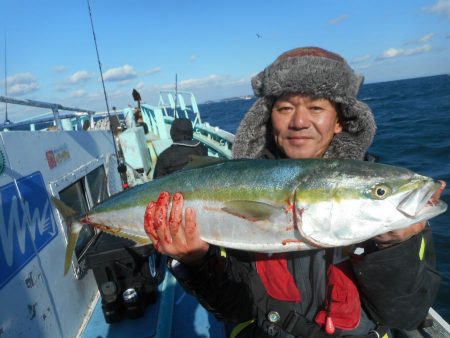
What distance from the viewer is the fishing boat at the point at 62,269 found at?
2.51 m

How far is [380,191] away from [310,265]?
669 mm

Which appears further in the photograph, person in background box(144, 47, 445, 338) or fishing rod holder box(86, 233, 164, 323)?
fishing rod holder box(86, 233, 164, 323)

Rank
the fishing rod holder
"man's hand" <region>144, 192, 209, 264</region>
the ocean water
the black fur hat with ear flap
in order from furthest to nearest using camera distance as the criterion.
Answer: the ocean water → the fishing rod holder → the black fur hat with ear flap → "man's hand" <region>144, 192, 209, 264</region>

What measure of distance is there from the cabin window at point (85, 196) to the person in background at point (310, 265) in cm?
203

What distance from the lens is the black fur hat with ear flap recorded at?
209cm

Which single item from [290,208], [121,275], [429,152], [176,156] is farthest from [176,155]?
[429,152]

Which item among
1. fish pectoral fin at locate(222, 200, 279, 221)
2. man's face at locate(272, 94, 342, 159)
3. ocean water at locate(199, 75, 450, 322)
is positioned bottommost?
ocean water at locate(199, 75, 450, 322)

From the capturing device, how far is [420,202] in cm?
158

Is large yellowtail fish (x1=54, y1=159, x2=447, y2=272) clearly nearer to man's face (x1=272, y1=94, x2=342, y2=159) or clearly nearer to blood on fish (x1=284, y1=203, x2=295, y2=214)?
blood on fish (x1=284, y1=203, x2=295, y2=214)

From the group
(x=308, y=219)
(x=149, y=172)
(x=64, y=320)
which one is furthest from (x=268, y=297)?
(x=149, y=172)

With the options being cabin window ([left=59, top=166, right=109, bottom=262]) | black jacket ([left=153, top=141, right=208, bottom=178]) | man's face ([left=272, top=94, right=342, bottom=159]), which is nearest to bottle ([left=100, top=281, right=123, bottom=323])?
cabin window ([left=59, top=166, right=109, bottom=262])

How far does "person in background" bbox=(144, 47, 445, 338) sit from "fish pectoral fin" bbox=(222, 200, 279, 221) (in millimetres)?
286

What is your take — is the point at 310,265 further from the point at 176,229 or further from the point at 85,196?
the point at 85,196

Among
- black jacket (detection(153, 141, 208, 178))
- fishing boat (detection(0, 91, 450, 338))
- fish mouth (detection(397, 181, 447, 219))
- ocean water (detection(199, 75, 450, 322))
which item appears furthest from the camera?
black jacket (detection(153, 141, 208, 178))
